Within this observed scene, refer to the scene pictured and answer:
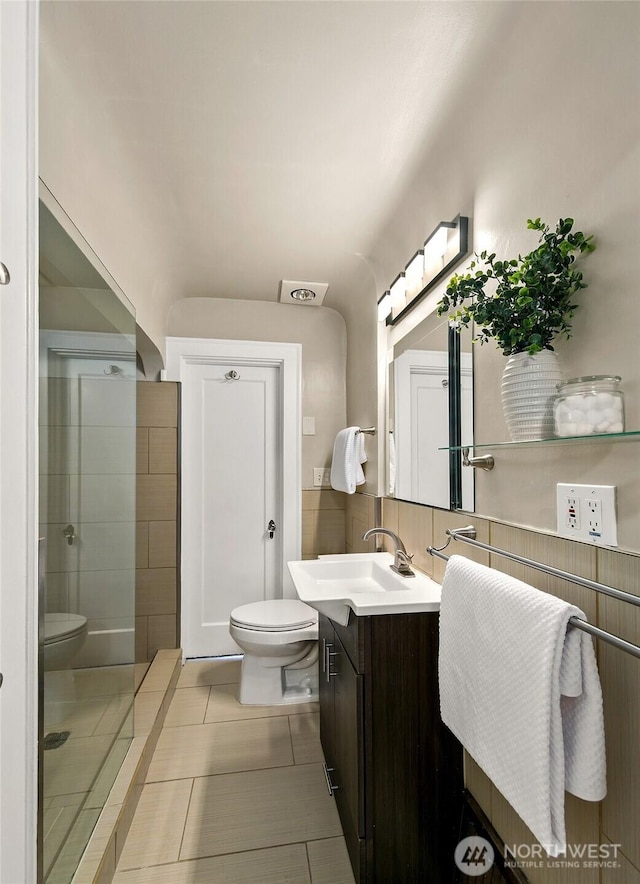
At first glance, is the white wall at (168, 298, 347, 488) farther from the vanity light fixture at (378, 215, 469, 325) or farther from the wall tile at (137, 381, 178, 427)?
the vanity light fixture at (378, 215, 469, 325)

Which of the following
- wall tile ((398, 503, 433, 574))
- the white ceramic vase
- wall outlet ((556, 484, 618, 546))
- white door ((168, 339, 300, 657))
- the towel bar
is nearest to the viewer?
the towel bar

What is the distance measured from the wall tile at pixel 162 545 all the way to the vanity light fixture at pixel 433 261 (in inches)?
71.0

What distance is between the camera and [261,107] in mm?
1416

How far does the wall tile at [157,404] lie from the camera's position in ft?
9.09

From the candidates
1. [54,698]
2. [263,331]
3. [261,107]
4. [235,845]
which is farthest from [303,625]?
[261,107]

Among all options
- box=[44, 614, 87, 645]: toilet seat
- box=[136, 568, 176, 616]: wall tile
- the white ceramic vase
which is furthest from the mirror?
box=[136, 568, 176, 616]: wall tile

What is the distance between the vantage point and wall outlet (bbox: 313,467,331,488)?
304 centimetres

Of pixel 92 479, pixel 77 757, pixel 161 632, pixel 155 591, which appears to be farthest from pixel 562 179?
pixel 161 632

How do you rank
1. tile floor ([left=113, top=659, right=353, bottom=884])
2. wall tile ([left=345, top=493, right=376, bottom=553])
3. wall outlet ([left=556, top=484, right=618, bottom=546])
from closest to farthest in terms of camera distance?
wall outlet ([left=556, top=484, right=618, bottom=546]), tile floor ([left=113, top=659, right=353, bottom=884]), wall tile ([left=345, top=493, right=376, bottom=553])

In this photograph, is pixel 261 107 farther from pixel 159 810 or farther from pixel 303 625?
pixel 159 810

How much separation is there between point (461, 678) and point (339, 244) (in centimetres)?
195

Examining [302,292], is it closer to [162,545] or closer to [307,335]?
[307,335]

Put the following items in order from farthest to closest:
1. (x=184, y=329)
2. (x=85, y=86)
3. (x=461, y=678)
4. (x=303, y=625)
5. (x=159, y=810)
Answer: (x=184, y=329), (x=303, y=625), (x=159, y=810), (x=85, y=86), (x=461, y=678)

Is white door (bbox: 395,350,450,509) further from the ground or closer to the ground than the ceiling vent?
closer to the ground
